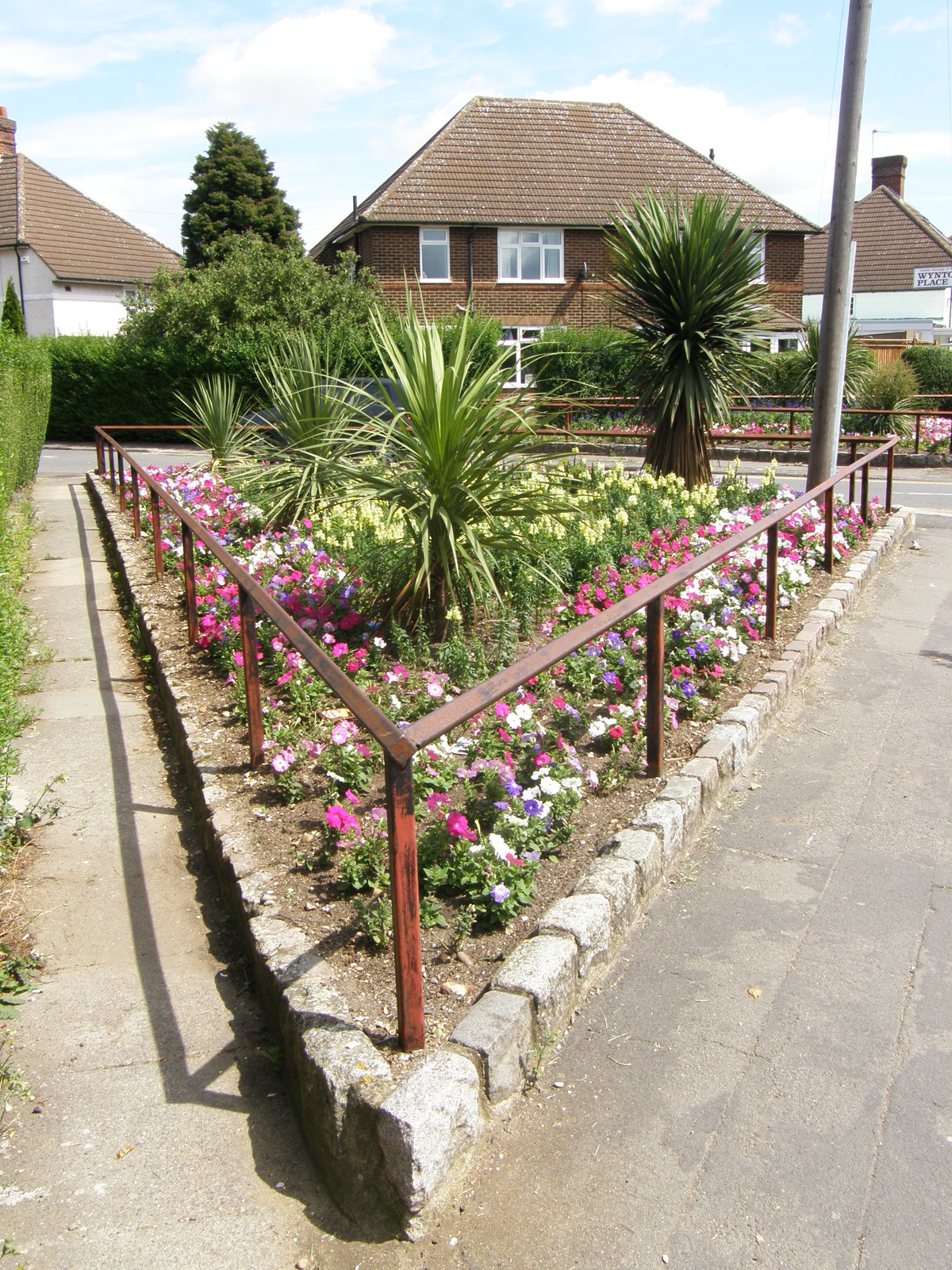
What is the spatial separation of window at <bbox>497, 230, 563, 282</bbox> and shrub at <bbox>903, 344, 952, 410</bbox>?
1009 cm

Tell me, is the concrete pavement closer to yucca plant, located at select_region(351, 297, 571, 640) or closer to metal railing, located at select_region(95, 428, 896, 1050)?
metal railing, located at select_region(95, 428, 896, 1050)

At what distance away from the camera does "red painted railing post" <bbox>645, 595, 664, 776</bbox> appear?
13.5 feet

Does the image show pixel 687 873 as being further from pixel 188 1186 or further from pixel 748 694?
pixel 188 1186

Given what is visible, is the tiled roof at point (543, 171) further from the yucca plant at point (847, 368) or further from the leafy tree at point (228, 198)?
the leafy tree at point (228, 198)

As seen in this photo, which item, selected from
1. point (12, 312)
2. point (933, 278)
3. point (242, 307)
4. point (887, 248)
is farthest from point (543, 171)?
point (887, 248)

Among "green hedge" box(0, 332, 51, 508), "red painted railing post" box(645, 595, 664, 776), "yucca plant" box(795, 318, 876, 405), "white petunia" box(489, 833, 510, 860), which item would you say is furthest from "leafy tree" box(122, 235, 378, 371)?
"white petunia" box(489, 833, 510, 860)

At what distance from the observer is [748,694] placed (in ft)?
17.0

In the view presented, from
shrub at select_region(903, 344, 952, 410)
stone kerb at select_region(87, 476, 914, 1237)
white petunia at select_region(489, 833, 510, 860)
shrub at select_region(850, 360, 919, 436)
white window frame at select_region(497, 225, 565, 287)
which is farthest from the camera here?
white window frame at select_region(497, 225, 565, 287)

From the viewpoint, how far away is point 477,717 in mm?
4574

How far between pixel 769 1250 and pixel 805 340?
69.0 ft

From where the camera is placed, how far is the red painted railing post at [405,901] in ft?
7.93

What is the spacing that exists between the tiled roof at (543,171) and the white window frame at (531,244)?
0.22m

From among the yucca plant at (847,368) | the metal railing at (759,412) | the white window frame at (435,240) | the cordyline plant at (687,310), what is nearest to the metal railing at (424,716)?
the metal railing at (759,412)

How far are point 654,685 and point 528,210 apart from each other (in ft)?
90.3
